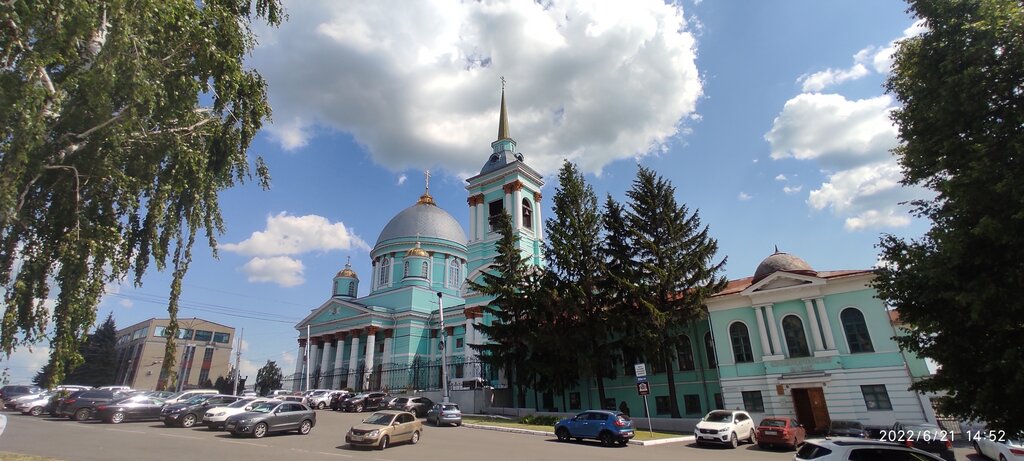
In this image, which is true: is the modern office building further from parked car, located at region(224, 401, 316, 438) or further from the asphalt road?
parked car, located at region(224, 401, 316, 438)

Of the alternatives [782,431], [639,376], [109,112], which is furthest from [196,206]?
[782,431]

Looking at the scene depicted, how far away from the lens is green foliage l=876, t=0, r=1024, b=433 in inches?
397

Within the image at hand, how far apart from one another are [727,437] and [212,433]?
65.9 ft

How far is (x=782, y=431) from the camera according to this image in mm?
18984

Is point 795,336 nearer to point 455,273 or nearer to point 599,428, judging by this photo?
point 599,428

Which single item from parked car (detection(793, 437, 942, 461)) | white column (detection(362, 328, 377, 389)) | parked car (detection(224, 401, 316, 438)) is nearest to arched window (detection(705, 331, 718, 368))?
parked car (detection(793, 437, 942, 461))

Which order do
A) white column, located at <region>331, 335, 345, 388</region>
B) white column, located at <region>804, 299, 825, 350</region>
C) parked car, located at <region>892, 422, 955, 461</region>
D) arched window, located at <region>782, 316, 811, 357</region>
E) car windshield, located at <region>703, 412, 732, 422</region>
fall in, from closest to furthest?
parked car, located at <region>892, 422, 955, 461</region> → car windshield, located at <region>703, 412, 732, 422</region> → white column, located at <region>804, 299, 825, 350</region> → arched window, located at <region>782, 316, 811, 357</region> → white column, located at <region>331, 335, 345, 388</region>

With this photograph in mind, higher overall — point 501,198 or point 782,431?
point 501,198

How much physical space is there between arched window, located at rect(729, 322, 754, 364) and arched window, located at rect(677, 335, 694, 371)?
8.42 ft

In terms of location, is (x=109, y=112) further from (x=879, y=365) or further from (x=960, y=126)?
(x=879, y=365)

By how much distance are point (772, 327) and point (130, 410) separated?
32172 mm

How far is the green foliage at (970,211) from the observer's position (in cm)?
1009

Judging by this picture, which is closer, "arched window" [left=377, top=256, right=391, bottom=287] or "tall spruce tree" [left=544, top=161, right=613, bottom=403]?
"tall spruce tree" [left=544, top=161, right=613, bottom=403]

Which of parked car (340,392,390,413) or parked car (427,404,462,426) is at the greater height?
parked car (340,392,390,413)
